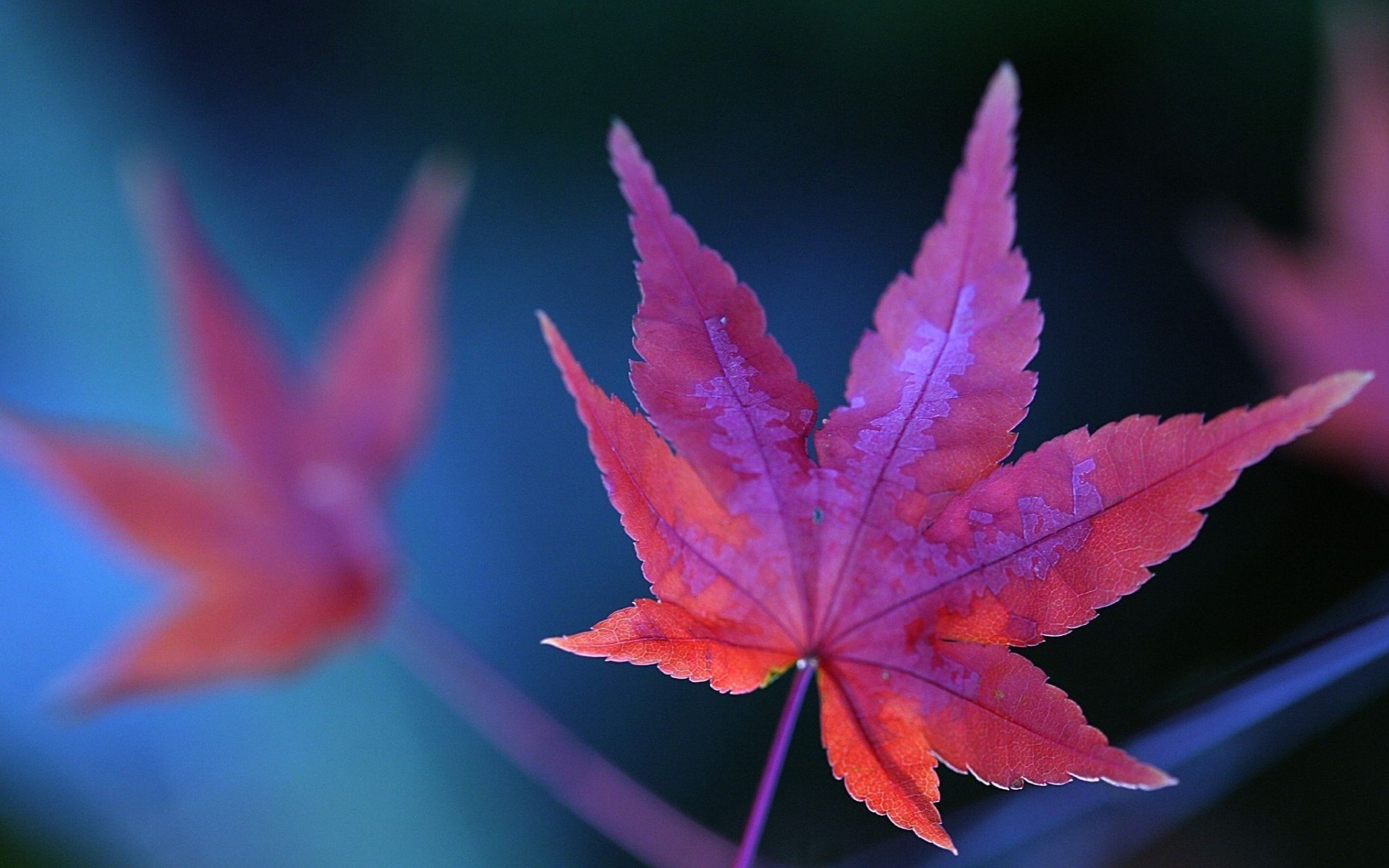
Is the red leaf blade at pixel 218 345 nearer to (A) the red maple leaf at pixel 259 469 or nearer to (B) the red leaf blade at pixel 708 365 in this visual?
(A) the red maple leaf at pixel 259 469

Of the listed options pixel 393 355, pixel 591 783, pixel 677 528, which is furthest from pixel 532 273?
pixel 677 528

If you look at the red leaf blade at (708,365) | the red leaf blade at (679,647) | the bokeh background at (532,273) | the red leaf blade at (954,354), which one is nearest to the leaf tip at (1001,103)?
the red leaf blade at (954,354)

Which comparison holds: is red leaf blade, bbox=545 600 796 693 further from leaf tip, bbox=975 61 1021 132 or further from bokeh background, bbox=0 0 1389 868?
bokeh background, bbox=0 0 1389 868

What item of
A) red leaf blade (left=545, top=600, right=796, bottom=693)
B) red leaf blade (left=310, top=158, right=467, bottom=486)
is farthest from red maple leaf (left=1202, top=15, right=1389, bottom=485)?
red leaf blade (left=310, top=158, right=467, bottom=486)

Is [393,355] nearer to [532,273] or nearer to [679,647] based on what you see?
[679,647]

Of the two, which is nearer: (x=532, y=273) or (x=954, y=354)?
(x=954, y=354)
